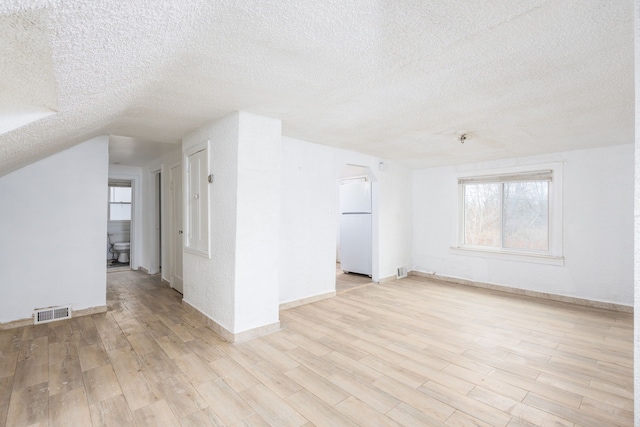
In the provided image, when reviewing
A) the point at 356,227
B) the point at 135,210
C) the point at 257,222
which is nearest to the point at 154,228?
the point at 135,210

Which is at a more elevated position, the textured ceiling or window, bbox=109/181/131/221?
the textured ceiling

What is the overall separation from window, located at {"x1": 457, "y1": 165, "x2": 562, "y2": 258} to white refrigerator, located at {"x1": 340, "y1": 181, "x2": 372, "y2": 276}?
5.44 ft

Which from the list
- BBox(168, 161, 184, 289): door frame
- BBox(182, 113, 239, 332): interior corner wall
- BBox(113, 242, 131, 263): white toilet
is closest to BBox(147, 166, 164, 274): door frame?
BBox(168, 161, 184, 289): door frame

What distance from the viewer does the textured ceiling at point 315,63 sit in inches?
48.1

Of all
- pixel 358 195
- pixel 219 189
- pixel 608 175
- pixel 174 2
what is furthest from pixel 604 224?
pixel 174 2

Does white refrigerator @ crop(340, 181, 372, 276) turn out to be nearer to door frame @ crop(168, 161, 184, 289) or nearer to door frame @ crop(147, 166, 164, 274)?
door frame @ crop(168, 161, 184, 289)

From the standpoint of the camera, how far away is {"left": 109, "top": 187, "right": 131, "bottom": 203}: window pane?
24.4 feet

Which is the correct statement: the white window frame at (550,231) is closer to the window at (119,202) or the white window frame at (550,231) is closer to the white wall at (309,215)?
the white wall at (309,215)

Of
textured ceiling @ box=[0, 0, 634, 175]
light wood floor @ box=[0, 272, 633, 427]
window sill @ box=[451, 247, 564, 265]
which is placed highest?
textured ceiling @ box=[0, 0, 634, 175]

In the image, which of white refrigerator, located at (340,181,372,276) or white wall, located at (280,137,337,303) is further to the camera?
white refrigerator, located at (340,181,372,276)

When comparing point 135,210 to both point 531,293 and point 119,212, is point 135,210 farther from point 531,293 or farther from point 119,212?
point 531,293

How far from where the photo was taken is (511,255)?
4.70 meters

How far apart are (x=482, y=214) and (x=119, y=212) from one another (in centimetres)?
824

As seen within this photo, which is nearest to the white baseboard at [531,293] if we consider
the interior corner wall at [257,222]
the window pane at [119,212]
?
the interior corner wall at [257,222]
